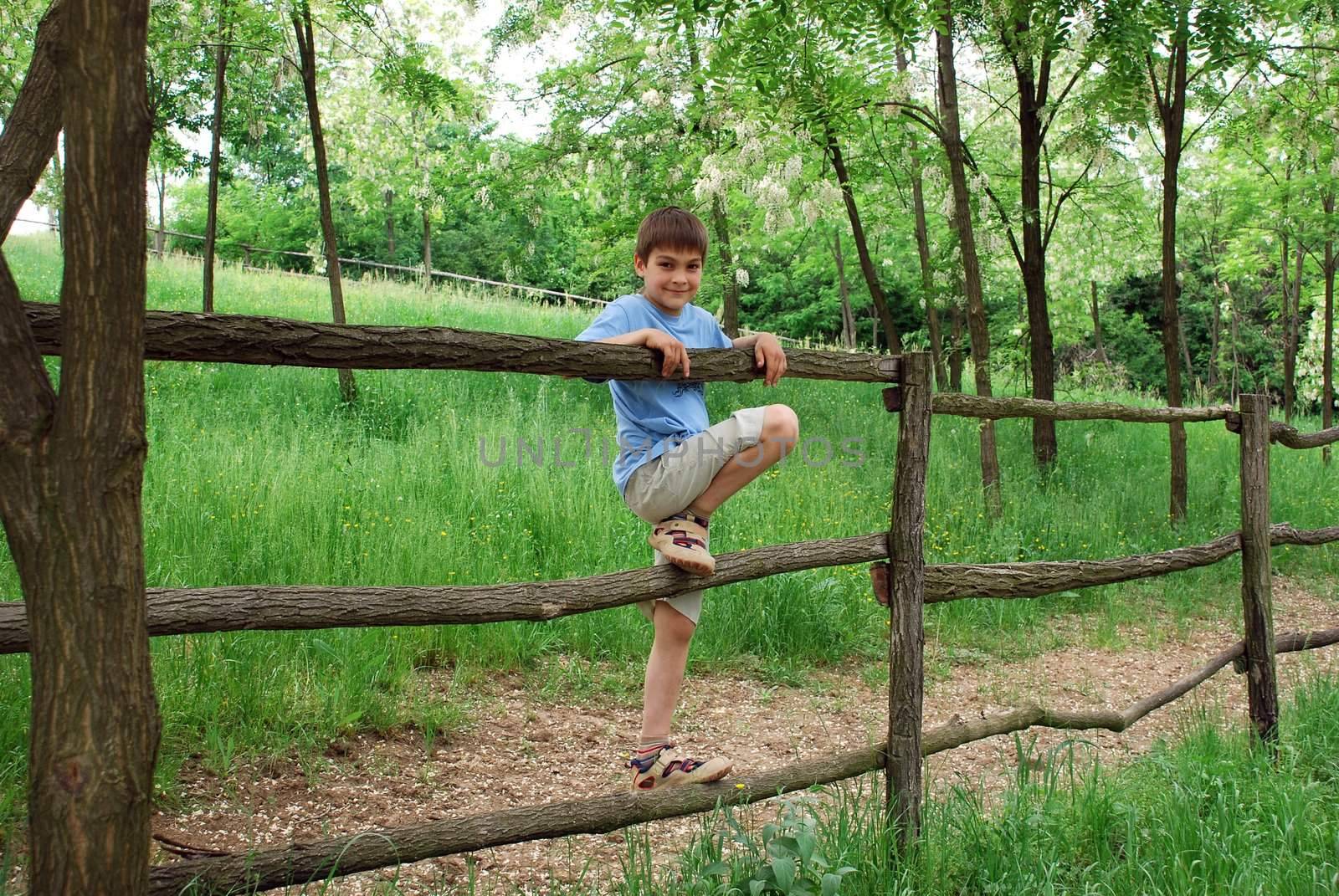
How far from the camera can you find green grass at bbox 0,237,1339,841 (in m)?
3.62

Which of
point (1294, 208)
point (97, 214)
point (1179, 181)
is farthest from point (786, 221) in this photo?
point (1179, 181)

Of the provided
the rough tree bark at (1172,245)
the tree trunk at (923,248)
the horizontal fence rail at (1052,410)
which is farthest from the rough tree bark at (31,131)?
the rough tree bark at (1172,245)

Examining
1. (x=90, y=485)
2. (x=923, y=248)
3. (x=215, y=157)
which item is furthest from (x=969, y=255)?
(x=90, y=485)

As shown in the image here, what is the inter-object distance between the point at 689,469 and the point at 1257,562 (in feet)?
9.14

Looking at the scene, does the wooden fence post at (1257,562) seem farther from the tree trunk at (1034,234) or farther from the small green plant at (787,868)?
the tree trunk at (1034,234)

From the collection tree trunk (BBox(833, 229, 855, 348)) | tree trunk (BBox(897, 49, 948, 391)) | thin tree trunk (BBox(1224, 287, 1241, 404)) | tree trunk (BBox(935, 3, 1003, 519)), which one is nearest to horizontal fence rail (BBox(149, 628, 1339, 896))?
tree trunk (BBox(935, 3, 1003, 519))

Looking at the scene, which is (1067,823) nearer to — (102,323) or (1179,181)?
(102,323)

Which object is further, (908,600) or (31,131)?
(908,600)

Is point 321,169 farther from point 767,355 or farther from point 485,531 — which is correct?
point 767,355

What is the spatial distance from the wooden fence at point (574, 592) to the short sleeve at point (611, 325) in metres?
0.21

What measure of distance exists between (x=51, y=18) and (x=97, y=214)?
0.88 m

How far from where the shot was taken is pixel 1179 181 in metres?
14.7

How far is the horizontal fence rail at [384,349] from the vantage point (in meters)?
1.86

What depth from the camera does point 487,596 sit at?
2.30 meters
